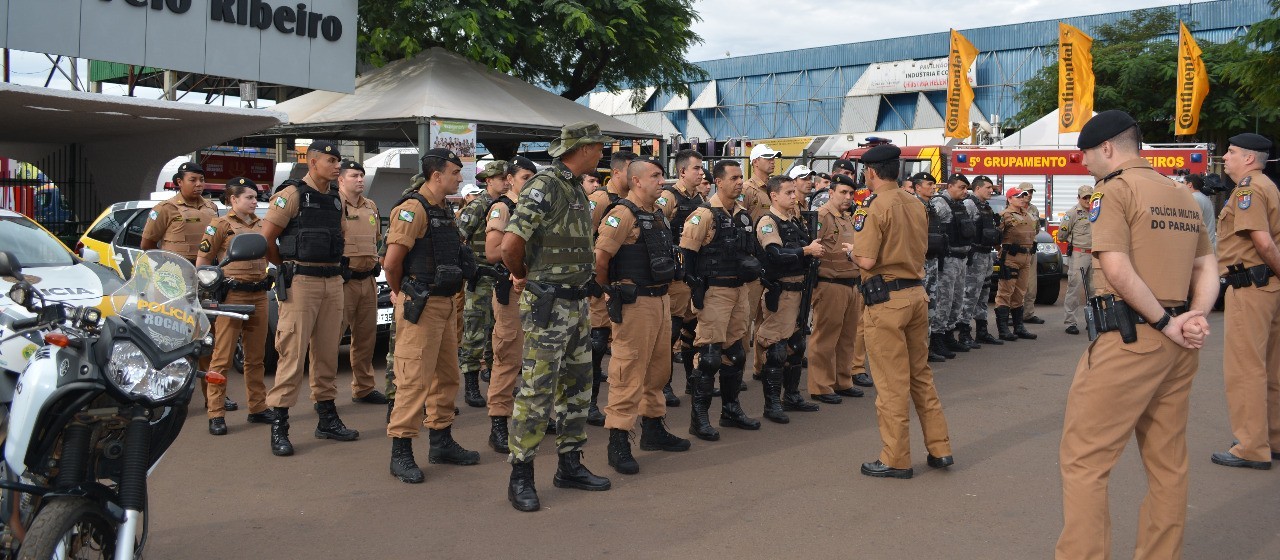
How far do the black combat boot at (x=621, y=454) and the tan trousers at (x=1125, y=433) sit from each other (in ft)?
9.24

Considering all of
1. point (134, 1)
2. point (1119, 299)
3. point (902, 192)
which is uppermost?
point (134, 1)

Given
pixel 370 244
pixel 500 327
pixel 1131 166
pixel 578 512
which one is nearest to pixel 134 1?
pixel 370 244

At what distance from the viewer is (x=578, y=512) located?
215 inches

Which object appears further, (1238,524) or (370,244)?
(370,244)

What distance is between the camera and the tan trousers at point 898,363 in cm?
604

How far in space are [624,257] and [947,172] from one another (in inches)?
→ 691

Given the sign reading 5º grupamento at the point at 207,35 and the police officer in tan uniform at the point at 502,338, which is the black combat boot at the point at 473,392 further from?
the sign reading 5º grupamento at the point at 207,35

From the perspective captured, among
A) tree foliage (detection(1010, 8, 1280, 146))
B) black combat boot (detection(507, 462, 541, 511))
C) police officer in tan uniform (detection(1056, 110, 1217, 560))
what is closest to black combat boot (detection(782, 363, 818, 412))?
black combat boot (detection(507, 462, 541, 511))

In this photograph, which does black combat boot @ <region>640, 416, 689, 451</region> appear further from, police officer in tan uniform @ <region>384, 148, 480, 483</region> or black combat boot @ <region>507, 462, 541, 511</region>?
black combat boot @ <region>507, 462, 541, 511</region>

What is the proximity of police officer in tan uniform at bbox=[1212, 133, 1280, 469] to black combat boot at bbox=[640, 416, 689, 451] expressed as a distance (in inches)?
134

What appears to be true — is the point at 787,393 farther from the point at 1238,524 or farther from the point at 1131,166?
the point at 1131,166

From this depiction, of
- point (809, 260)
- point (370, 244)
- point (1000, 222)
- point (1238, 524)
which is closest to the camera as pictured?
point (1238, 524)

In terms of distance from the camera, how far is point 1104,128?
4.09m

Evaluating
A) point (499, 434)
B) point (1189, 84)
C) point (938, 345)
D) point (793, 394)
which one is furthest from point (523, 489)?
point (1189, 84)
